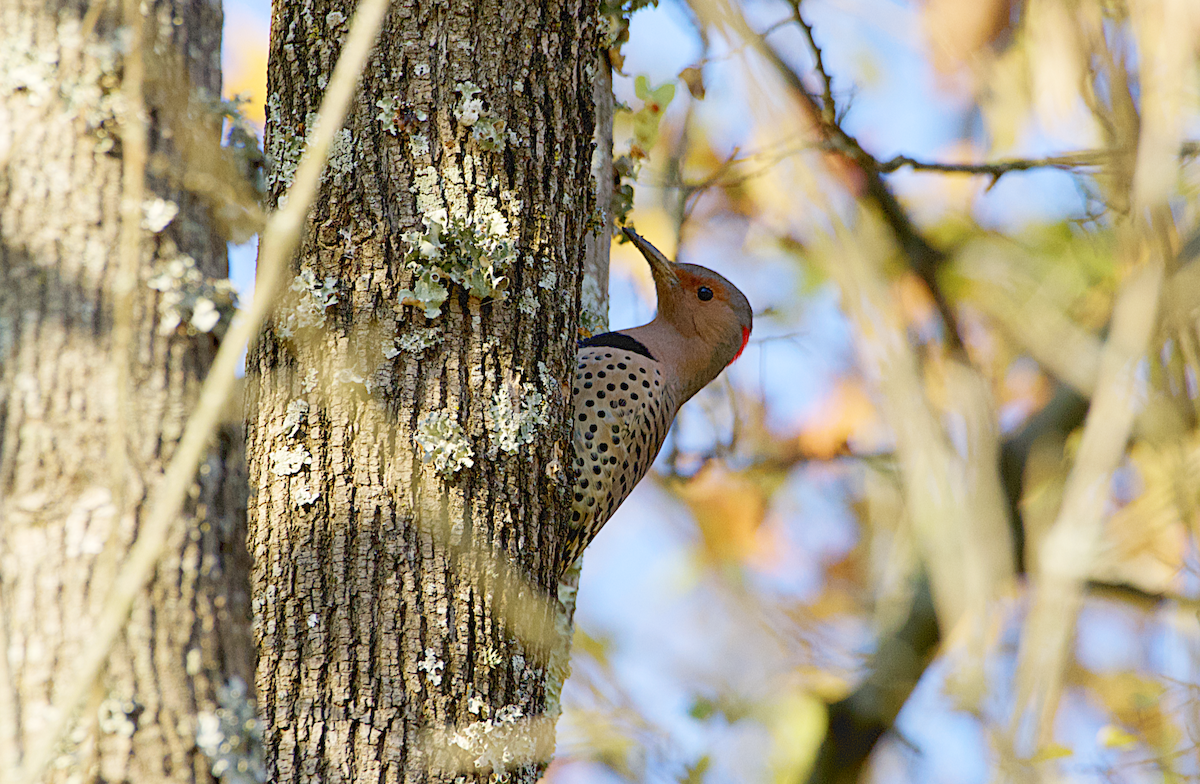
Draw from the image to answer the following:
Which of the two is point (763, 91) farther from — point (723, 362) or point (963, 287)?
point (963, 287)

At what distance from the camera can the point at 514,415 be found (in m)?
Answer: 2.16

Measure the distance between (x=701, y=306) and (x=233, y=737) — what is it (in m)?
3.15

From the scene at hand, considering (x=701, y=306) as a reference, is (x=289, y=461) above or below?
below

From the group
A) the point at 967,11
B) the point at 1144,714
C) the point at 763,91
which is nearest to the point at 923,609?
the point at 1144,714

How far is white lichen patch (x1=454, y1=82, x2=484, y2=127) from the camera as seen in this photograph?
221 cm

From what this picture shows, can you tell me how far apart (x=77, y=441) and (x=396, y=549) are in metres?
0.81

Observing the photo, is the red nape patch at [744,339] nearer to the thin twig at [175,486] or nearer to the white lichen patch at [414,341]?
the white lichen patch at [414,341]

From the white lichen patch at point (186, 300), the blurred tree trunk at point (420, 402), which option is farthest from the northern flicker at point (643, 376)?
the white lichen patch at point (186, 300)

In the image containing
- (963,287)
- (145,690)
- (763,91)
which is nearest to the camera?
(145,690)

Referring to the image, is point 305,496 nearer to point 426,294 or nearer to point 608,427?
point 426,294

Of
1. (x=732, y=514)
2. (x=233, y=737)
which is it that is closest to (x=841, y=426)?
(x=732, y=514)

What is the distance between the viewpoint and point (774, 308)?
15.1ft

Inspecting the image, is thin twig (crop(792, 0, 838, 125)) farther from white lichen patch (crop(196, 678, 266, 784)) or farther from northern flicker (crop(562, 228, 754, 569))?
white lichen patch (crop(196, 678, 266, 784))

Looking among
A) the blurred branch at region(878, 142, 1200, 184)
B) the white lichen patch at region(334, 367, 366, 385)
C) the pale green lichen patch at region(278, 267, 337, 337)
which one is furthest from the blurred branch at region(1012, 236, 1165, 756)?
the blurred branch at region(878, 142, 1200, 184)
